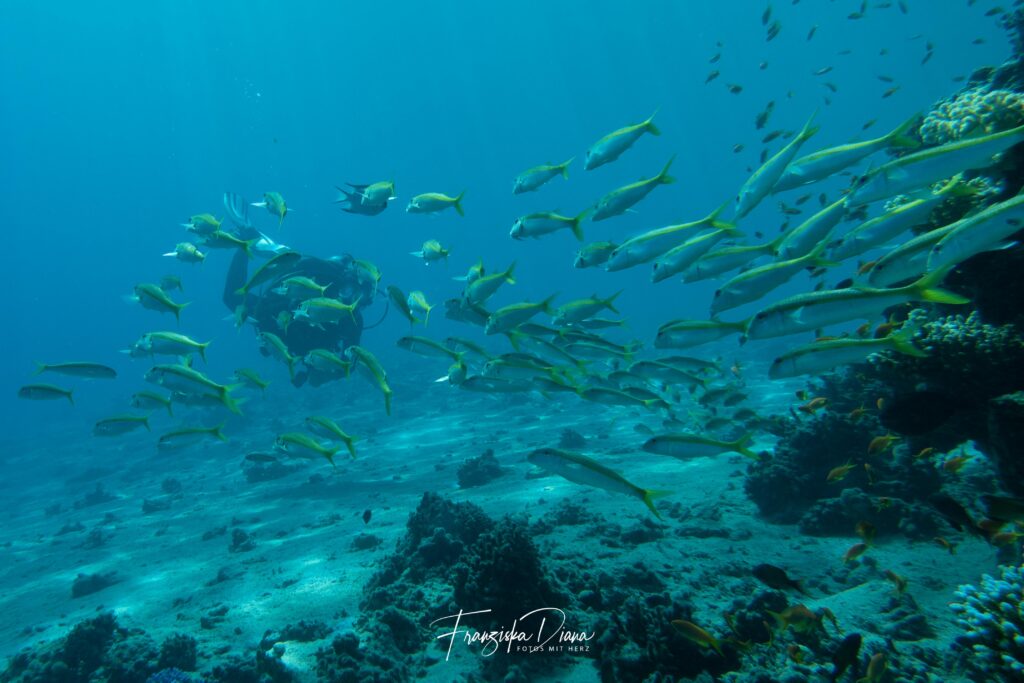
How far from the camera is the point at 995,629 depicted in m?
3.27

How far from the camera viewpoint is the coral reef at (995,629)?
10.1 feet

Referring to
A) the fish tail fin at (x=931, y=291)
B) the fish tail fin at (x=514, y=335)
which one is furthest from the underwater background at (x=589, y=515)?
the fish tail fin at (x=931, y=291)

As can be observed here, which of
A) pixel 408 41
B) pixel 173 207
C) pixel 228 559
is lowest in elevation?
pixel 228 559

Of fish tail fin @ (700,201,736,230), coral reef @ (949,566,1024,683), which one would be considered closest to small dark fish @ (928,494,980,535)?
coral reef @ (949,566,1024,683)

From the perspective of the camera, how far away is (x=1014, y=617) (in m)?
3.22

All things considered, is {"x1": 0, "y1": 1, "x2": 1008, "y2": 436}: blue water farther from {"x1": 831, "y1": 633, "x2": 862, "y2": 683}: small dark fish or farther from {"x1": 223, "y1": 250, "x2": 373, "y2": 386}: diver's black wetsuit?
{"x1": 831, "y1": 633, "x2": 862, "y2": 683}: small dark fish

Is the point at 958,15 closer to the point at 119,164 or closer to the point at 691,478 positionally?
the point at 691,478

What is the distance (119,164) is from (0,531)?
154 metres

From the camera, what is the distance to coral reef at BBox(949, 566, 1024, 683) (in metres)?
3.09

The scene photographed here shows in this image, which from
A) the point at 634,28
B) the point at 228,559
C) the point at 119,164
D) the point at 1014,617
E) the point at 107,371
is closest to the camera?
the point at 1014,617

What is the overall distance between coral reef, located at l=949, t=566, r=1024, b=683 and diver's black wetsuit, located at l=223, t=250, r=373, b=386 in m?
13.2

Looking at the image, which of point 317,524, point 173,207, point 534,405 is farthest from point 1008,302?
point 173,207

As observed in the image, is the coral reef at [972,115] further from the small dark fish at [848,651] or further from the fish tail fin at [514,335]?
the small dark fish at [848,651]

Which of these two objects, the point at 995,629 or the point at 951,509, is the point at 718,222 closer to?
the point at 951,509
